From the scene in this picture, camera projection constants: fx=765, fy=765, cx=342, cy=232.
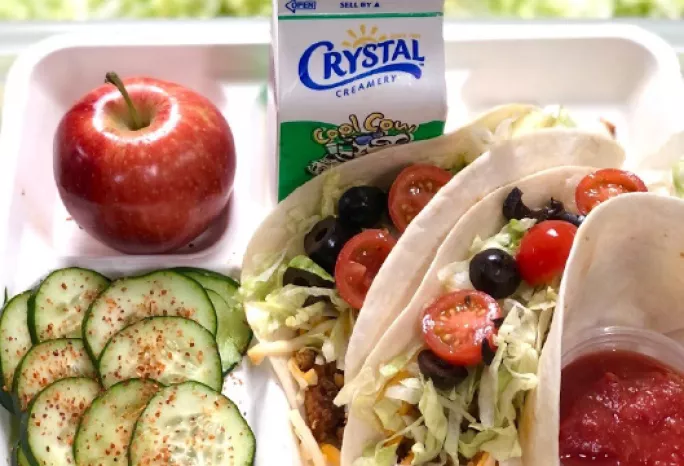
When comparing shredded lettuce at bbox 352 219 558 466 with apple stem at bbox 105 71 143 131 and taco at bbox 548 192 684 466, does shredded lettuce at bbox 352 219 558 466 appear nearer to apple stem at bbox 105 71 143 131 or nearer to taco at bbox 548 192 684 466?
taco at bbox 548 192 684 466

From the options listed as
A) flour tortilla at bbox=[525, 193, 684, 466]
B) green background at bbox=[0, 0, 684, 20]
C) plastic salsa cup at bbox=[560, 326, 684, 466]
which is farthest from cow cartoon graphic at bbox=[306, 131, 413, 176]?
green background at bbox=[0, 0, 684, 20]

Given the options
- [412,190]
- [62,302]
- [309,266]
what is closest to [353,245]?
[309,266]

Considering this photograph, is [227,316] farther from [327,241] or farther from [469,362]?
[469,362]

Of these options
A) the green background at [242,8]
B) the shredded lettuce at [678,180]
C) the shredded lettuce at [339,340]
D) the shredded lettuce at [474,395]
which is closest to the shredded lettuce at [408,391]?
the shredded lettuce at [474,395]

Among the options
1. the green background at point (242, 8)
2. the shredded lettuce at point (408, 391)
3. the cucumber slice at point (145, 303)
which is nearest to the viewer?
the shredded lettuce at point (408, 391)

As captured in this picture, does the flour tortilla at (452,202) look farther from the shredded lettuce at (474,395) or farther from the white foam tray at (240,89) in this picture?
the white foam tray at (240,89)

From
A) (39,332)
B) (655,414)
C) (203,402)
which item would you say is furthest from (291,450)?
(655,414)

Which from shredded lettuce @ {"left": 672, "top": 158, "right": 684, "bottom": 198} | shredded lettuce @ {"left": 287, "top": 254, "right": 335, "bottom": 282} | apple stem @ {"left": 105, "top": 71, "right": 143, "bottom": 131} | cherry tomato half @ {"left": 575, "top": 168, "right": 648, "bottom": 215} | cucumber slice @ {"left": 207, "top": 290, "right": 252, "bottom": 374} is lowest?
cucumber slice @ {"left": 207, "top": 290, "right": 252, "bottom": 374}
